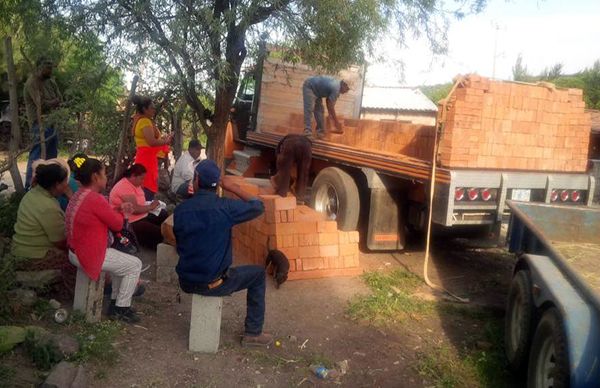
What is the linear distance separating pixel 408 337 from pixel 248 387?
5.15 feet

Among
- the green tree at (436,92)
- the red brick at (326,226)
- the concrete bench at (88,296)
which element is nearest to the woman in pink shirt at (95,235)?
the concrete bench at (88,296)

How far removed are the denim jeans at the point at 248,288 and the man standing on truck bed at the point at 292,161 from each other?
3.09 m

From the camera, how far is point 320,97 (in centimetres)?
845

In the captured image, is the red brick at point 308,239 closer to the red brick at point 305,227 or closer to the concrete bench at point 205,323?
the red brick at point 305,227

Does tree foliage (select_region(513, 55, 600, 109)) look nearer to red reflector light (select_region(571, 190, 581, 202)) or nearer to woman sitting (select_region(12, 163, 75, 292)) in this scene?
red reflector light (select_region(571, 190, 581, 202))

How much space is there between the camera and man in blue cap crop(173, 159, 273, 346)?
3.74m

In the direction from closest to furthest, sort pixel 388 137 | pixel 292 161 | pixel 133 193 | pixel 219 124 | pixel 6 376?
pixel 6 376 < pixel 133 193 < pixel 219 124 < pixel 388 137 < pixel 292 161

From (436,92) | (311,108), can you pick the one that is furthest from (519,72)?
(311,108)

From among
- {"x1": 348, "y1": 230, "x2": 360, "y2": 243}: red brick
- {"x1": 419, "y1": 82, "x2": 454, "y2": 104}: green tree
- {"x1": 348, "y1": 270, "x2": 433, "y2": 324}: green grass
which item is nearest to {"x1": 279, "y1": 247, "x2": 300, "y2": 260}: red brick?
{"x1": 348, "y1": 230, "x2": 360, "y2": 243}: red brick

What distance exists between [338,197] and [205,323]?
3337 mm

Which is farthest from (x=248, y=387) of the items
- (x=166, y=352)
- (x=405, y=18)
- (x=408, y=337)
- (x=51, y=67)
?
(x=51, y=67)

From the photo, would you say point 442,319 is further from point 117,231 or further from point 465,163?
point 117,231

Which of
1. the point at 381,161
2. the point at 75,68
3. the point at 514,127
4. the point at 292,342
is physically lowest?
the point at 292,342

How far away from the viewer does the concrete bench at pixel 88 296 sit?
13.8ft
